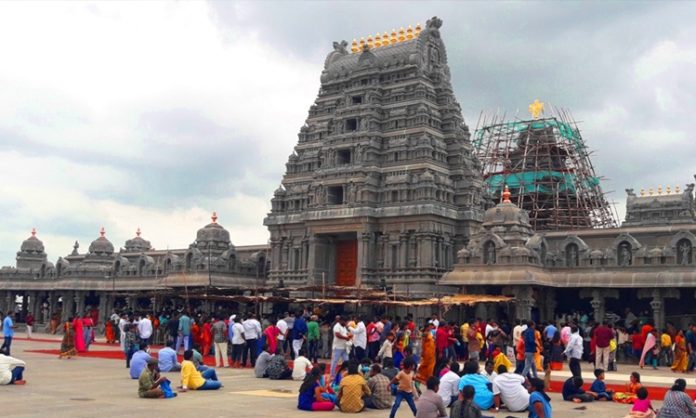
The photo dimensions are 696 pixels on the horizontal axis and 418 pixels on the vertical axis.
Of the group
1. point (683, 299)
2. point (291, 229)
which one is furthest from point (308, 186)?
point (683, 299)

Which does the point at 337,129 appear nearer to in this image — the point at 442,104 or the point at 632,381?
the point at 442,104

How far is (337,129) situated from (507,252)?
61.6ft

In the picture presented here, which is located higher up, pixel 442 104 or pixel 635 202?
pixel 442 104

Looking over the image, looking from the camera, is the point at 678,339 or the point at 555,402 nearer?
the point at 555,402

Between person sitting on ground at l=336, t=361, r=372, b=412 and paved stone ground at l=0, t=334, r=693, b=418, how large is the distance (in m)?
0.25

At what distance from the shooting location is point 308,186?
57000 millimetres

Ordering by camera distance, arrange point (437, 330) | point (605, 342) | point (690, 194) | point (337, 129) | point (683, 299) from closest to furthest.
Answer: point (437, 330) < point (605, 342) < point (683, 299) < point (337, 129) < point (690, 194)

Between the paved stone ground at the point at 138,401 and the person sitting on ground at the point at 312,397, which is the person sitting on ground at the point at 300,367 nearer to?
the paved stone ground at the point at 138,401

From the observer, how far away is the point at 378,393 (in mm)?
19031

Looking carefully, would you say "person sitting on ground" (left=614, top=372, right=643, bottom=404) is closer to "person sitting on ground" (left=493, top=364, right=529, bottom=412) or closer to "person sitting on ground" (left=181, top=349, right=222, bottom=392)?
"person sitting on ground" (left=493, top=364, right=529, bottom=412)

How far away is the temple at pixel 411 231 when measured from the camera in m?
43.8

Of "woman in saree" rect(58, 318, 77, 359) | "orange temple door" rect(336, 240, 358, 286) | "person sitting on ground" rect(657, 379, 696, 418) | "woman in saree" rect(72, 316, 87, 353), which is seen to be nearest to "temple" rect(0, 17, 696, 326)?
"orange temple door" rect(336, 240, 358, 286)

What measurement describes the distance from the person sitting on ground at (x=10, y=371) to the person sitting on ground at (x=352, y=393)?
1013cm

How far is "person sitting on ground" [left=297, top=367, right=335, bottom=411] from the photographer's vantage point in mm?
18484
